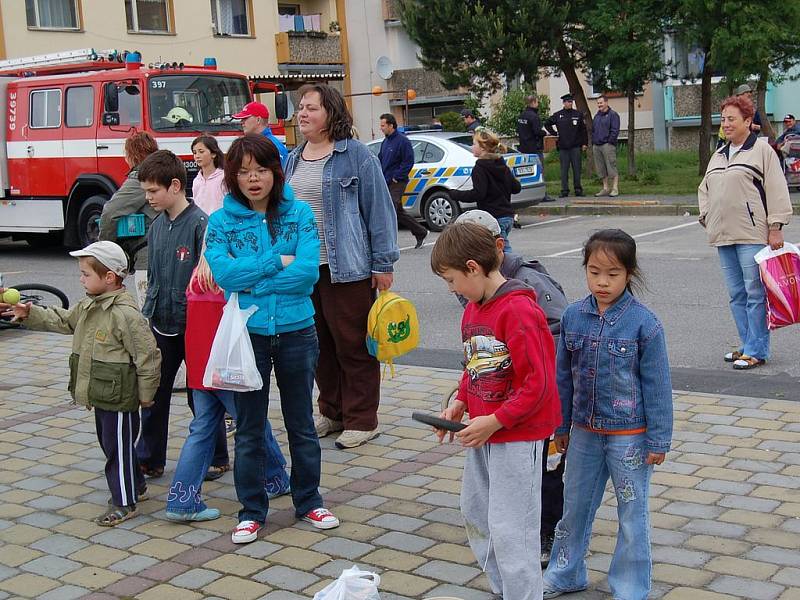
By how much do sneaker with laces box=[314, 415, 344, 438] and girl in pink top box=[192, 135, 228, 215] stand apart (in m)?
1.42

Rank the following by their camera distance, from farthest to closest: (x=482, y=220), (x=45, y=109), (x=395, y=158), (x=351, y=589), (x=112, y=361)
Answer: (x=45, y=109) < (x=395, y=158) < (x=112, y=361) < (x=482, y=220) < (x=351, y=589)

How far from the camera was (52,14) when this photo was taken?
28250mm

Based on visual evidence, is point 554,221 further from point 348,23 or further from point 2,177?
point 348,23

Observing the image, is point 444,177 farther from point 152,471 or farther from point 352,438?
point 152,471

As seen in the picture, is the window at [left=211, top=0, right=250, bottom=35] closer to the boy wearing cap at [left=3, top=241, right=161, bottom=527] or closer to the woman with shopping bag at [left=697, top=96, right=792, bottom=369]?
the woman with shopping bag at [left=697, top=96, right=792, bottom=369]

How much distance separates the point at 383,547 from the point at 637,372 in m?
1.49

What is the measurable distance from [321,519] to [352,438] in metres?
1.30

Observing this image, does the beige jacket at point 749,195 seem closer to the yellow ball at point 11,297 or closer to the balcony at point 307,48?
the yellow ball at point 11,297

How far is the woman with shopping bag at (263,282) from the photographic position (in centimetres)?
466

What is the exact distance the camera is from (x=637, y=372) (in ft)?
12.5

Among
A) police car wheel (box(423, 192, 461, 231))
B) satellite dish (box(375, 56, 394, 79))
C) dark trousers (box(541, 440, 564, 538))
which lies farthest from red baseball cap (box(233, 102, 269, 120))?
satellite dish (box(375, 56, 394, 79))

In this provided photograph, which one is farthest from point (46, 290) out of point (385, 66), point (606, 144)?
point (385, 66)

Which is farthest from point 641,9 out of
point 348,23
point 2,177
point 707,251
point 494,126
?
point 348,23

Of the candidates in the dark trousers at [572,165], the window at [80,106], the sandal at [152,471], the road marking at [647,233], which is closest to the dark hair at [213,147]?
the sandal at [152,471]
